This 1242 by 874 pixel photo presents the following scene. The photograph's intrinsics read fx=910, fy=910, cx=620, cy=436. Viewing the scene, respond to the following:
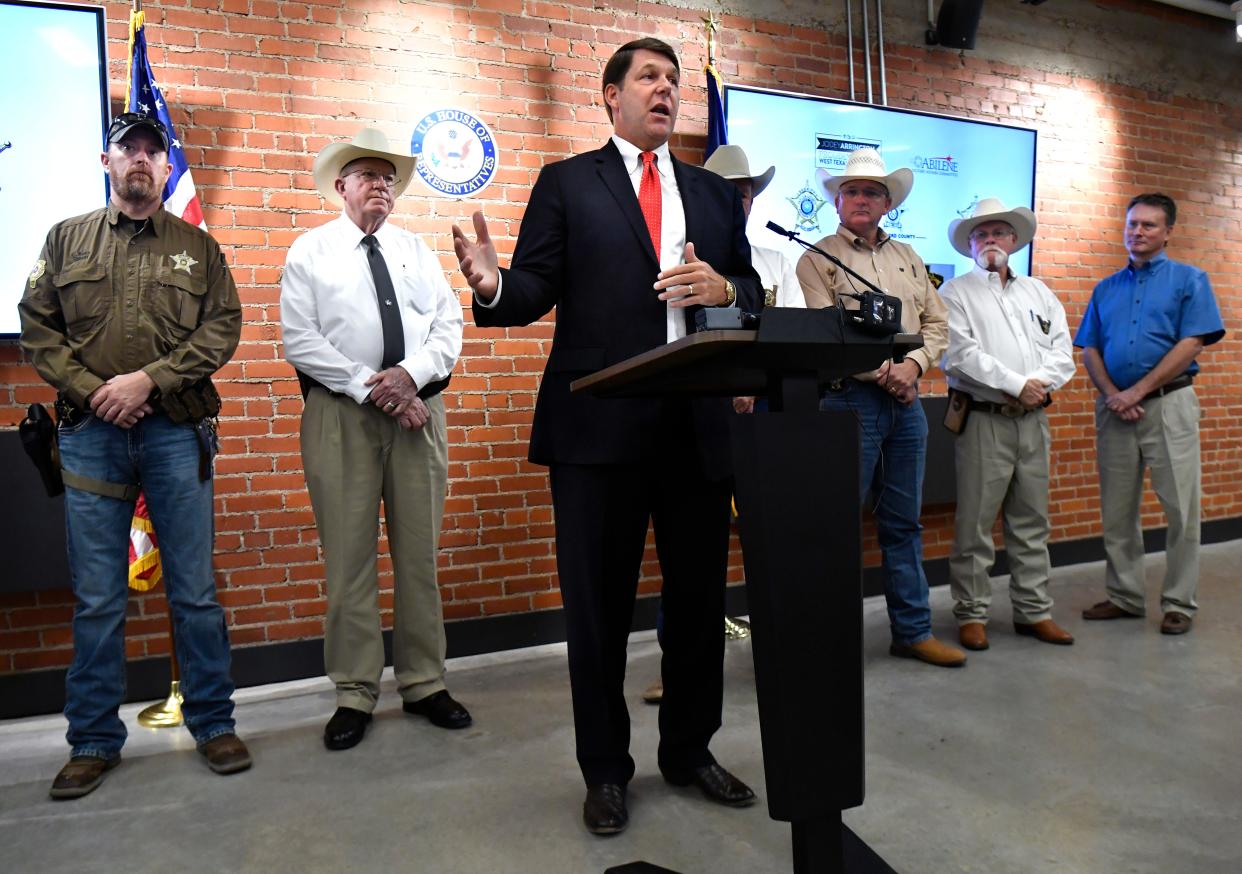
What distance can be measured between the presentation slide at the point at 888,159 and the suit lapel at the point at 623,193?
2.09 meters

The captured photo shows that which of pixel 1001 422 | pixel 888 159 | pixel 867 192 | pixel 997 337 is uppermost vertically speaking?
pixel 888 159

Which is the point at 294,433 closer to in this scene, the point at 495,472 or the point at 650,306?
the point at 495,472

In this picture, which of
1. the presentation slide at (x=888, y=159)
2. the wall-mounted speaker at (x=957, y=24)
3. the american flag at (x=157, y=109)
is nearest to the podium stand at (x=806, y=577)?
the american flag at (x=157, y=109)

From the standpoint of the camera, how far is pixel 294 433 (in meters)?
3.53

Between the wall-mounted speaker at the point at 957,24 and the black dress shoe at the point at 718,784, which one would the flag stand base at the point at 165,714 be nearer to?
the black dress shoe at the point at 718,784

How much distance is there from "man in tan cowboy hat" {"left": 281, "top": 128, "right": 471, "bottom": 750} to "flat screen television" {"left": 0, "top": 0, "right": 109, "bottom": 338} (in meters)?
0.95

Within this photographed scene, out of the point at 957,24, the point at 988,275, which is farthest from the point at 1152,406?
the point at 957,24

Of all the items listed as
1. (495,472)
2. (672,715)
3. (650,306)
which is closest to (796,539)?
(650,306)

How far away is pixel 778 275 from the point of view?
3287mm

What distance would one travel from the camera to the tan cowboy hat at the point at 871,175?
3.33 meters

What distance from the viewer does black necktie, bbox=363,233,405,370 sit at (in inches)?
116

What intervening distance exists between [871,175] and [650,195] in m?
1.50

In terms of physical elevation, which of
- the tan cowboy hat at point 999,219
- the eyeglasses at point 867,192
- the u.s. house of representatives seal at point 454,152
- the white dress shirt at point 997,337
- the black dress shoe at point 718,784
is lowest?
the black dress shoe at point 718,784

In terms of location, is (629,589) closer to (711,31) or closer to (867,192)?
(867,192)
